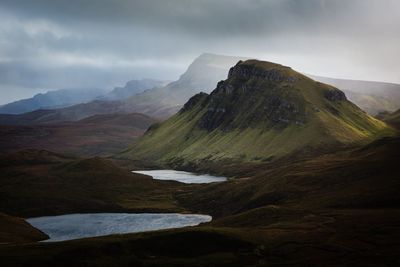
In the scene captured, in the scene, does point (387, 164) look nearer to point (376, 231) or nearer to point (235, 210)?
point (235, 210)

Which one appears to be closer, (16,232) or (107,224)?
(16,232)

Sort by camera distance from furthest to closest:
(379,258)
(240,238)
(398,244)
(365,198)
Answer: (365,198)
(240,238)
(398,244)
(379,258)

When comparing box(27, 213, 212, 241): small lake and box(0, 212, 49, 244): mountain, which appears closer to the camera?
box(0, 212, 49, 244): mountain

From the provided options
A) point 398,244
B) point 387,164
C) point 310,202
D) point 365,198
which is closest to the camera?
point 398,244

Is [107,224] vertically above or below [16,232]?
below

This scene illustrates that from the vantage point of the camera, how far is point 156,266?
107 m

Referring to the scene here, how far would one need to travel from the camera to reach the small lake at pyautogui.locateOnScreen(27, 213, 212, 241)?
166375 mm

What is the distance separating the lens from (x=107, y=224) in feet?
595

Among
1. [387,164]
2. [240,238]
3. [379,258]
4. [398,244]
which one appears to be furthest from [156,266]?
[387,164]

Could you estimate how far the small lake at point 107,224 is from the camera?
166375 millimetres

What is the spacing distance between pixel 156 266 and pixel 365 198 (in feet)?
278

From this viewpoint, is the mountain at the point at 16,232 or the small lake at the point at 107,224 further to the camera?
the small lake at the point at 107,224

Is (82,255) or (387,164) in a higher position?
(387,164)

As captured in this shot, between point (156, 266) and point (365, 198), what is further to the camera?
point (365, 198)
